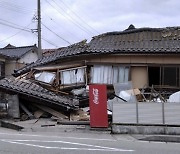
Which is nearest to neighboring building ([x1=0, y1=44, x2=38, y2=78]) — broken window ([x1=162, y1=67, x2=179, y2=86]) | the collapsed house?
the collapsed house

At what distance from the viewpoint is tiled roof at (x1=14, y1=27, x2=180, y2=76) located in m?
22.8

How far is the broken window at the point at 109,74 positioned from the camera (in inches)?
911

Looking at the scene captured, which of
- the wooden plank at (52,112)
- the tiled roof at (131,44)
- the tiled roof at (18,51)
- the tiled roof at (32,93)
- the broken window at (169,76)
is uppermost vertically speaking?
the tiled roof at (18,51)

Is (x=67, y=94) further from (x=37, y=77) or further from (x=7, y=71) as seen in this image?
(x=7, y=71)

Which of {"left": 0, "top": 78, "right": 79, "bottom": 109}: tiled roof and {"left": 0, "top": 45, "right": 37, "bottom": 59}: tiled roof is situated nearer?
{"left": 0, "top": 78, "right": 79, "bottom": 109}: tiled roof

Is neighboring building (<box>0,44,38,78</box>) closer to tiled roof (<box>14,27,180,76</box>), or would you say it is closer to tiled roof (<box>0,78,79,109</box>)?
tiled roof (<box>14,27,180,76</box>)

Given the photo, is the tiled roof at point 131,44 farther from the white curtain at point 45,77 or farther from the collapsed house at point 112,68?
the white curtain at point 45,77

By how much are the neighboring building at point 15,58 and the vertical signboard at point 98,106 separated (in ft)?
73.2

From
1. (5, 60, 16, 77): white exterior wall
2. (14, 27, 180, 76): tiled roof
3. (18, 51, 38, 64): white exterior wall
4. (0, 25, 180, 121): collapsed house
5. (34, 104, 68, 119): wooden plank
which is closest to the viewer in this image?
(34, 104, 68, 119): wooden plank

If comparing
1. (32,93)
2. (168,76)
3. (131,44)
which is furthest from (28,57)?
(32,93)

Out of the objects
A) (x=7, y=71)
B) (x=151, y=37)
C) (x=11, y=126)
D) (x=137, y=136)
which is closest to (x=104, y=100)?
(x=137, y=136)

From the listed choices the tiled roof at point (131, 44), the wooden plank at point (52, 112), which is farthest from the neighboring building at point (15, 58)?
the wooden plank at point (52, 112)

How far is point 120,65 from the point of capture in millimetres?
23219

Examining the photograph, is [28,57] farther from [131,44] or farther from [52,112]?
[52,112]
